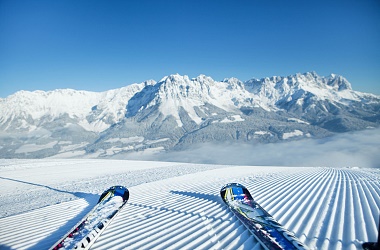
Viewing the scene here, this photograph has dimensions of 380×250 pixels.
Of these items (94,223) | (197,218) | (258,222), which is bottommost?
(197,218)

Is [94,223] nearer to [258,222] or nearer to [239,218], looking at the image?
[239,218]

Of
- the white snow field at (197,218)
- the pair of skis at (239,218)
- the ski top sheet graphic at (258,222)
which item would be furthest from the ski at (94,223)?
the ski top sheet graphic at (258,222)

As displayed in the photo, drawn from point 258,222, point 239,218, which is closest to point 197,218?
point 239,218

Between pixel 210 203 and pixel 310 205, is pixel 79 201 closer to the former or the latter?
pixel 210 203

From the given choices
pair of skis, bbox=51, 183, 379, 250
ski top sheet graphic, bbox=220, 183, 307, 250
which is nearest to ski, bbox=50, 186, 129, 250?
pair of skis, bbox=51, 183, 379, 250

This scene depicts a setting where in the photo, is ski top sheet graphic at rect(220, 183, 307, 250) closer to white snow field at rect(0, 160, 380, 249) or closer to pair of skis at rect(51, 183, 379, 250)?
pair of skis at rect(51, 183, 379, 250)
